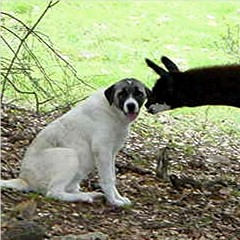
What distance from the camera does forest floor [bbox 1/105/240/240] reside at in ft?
19.2

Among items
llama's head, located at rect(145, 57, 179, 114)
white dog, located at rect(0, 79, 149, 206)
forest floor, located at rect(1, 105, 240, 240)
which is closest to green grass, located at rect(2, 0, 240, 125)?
forest floor, located at rect(1, 105, 240, 240)

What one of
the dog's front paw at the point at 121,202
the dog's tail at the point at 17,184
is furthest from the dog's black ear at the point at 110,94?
the dog's tail at the point at 17,184

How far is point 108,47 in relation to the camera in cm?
1327

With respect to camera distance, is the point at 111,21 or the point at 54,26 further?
the point at 111,21

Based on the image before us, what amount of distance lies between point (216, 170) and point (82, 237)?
128 inches

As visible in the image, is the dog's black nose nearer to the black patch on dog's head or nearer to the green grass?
the black patch on dog's head

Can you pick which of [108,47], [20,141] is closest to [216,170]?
[20,141]

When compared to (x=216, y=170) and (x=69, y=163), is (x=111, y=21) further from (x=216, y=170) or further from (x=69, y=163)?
(x=69, y=163)

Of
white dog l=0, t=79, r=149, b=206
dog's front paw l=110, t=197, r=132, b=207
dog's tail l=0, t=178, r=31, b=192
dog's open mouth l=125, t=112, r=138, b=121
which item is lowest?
dog's front paw l=110, t=197, r=132, b=207

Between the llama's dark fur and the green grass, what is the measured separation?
8.71 feet

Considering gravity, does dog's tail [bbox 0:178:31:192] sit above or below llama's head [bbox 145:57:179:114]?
below

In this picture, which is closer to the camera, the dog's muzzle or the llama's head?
the dog's muzzle

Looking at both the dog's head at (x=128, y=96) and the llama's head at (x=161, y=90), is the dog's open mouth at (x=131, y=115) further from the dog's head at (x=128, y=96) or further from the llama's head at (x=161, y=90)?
the llama's head at (x=161, y=90)

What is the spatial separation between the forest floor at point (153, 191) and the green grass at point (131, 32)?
183 cm
